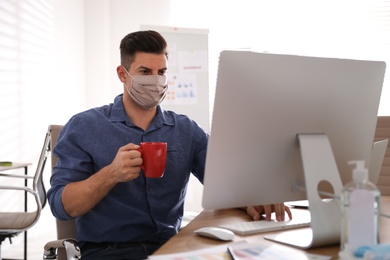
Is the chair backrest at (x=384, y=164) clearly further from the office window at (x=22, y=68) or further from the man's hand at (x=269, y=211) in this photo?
the office window at (x=22, y=68)

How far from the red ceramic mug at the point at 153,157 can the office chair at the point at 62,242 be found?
0.33 m

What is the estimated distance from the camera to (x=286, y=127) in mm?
1058

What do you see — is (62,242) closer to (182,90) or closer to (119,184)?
(119,184)

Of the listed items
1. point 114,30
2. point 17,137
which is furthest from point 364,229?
point 114,30

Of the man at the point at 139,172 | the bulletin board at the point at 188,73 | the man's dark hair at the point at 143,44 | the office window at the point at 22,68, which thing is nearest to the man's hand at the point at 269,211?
the man at the point at 139,172

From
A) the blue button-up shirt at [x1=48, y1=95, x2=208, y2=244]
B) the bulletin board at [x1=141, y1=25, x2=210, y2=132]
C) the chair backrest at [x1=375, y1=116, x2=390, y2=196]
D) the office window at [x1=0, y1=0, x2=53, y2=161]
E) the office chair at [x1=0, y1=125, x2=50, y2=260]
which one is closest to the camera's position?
the blue button-up shirt at [x1=48, y1=95, x2=208, y2=244]

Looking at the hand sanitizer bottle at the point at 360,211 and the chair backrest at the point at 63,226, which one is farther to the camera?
the chair backrest at the point at 63,226

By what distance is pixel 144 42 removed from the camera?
5.33 ft

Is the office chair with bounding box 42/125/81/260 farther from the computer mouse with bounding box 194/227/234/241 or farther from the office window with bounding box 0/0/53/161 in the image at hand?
the office window with bounding box 0/0/53/161

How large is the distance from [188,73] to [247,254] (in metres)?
3.43

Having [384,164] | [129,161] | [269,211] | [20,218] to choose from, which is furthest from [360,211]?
[20,218]

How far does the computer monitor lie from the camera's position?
99cm

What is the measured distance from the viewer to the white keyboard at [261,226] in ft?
3.86

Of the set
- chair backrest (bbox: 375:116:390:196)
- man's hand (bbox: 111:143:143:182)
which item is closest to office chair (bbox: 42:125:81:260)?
man's hand (bbox: 111:143:143:182)
